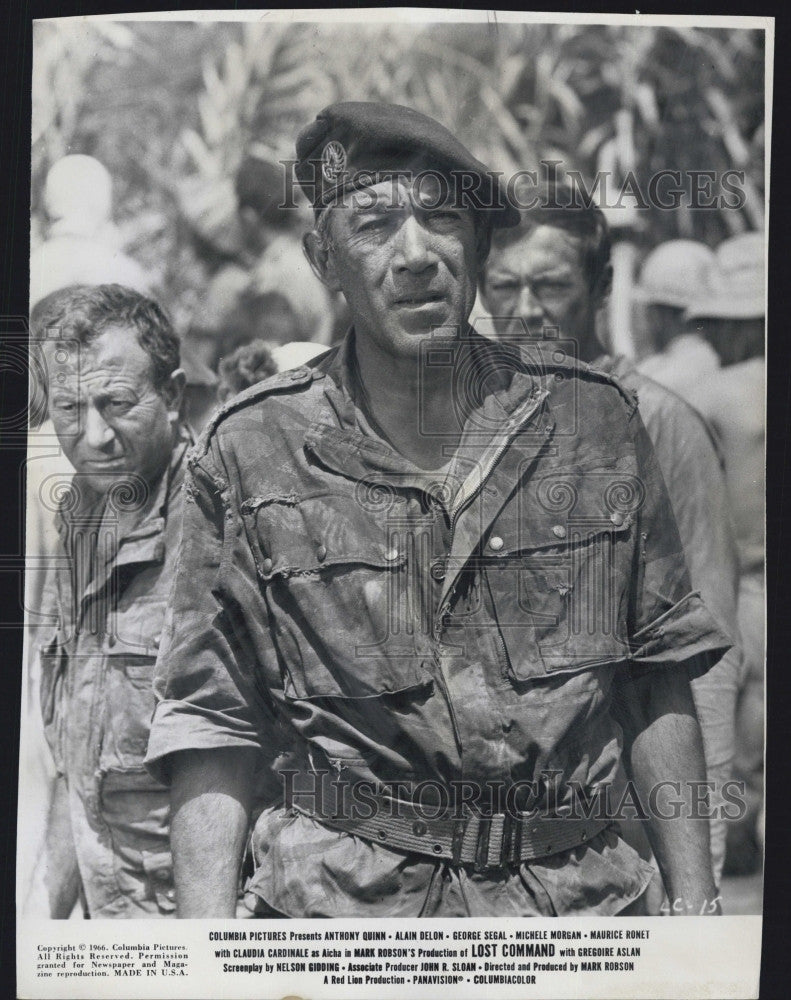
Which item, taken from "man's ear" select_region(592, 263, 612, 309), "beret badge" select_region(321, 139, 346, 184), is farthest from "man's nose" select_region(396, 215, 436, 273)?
"man's ear" select_region(592, 263, 612, 309)

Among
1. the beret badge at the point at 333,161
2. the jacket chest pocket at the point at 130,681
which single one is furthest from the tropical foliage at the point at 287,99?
the jacket chest pocket at the point at 130,681

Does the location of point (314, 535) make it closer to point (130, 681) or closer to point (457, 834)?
point (130, 681)

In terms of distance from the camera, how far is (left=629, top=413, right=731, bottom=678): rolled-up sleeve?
4266 millimetres

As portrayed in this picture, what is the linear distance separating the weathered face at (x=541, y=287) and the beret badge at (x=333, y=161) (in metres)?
0.55

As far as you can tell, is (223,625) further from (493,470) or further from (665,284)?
(665,284)

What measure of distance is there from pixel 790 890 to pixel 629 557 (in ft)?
4.11

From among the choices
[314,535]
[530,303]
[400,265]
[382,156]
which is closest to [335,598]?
[314,535]

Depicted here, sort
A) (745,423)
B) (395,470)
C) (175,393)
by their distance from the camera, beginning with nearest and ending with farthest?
(395,470) < (175,393) < (745,423)

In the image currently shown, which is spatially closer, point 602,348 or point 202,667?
point 202,667

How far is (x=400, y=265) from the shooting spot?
4195mm

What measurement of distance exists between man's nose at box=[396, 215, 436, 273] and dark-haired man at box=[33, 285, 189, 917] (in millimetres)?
782

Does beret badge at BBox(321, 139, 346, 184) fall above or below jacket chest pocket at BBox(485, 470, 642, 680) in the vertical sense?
above

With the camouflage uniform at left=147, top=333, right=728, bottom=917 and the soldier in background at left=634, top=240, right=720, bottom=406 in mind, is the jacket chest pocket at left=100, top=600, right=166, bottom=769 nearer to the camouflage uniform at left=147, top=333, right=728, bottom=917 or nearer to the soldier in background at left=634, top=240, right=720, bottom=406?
the camouflage uniform at left=147, top=333, right=728, bottom=917

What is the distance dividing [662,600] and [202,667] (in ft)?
4.74
